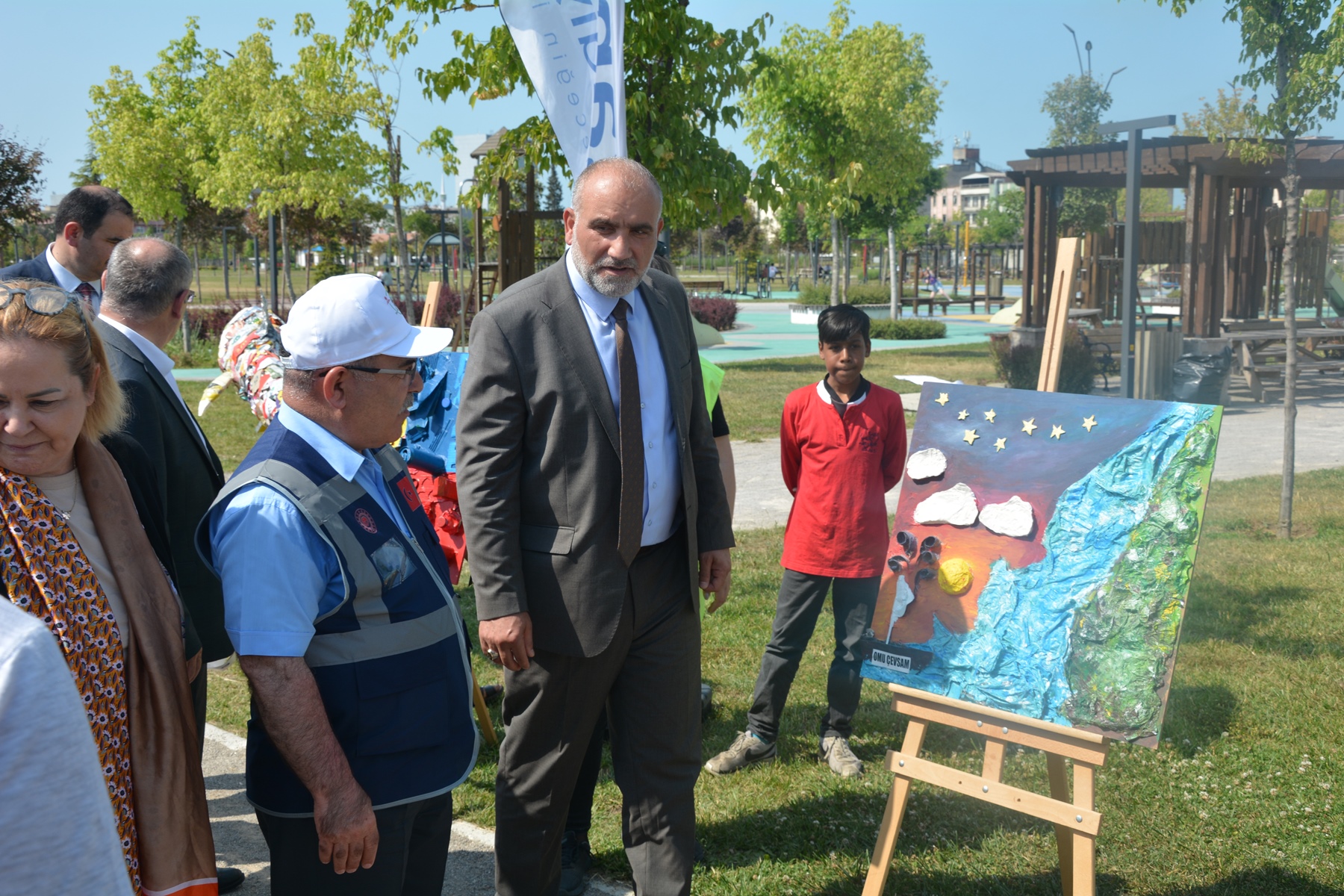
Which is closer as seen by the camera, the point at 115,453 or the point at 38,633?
the point at 38,633

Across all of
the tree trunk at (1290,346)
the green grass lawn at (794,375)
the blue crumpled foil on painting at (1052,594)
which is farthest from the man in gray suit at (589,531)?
the green grass lawn at (794,375)

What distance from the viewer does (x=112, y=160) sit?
19766mm

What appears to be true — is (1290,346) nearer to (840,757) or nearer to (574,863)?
(840,757)

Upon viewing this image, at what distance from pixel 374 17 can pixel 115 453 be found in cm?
648

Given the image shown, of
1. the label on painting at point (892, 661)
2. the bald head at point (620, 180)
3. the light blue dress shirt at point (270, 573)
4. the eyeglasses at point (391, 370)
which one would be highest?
the bald head at point (620, 180)

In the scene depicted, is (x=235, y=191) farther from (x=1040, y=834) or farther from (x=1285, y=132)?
(x=1040, y=834)

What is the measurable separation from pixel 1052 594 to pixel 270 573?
231cm

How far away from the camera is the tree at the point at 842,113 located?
915 inches

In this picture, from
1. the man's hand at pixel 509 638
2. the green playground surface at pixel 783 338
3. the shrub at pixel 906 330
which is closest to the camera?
the man's hand at pixel 509 638

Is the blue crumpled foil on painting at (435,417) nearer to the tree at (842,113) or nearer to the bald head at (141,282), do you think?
the bald head at (141,282)

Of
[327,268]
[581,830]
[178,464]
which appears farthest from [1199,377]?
[327,268]

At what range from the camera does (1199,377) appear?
1387 cm

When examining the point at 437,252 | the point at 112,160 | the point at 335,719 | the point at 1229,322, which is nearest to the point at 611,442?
the point at 335,719

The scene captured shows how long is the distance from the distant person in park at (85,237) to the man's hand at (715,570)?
316 cm
